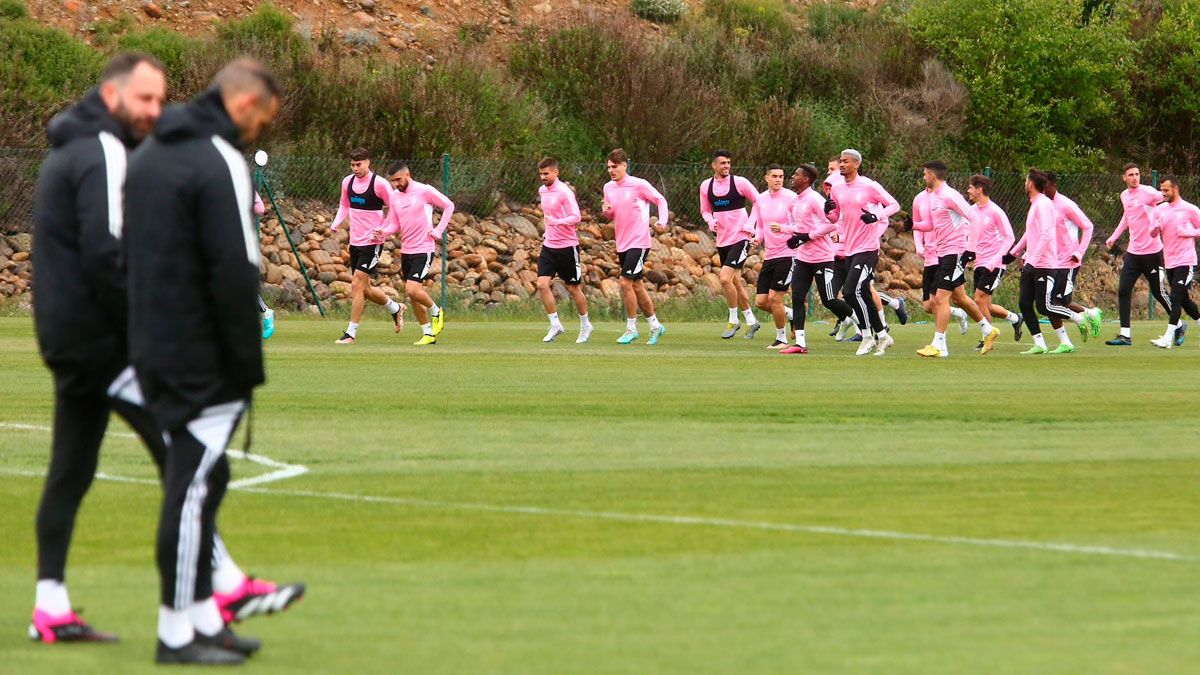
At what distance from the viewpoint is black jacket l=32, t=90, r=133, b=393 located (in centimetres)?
649

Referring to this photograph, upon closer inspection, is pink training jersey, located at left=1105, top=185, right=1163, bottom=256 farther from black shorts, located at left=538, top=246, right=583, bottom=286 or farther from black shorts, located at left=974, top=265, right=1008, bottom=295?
black shorts, located at left=538, top=246, right=583, bottom=286

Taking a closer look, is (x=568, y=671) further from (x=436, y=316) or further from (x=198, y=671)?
(x=436, y=316)

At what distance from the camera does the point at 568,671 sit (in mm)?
5973

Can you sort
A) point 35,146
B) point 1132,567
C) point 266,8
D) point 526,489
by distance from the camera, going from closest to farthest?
point 1132,567 < point 526,489 < point 35,146 < point 266,8

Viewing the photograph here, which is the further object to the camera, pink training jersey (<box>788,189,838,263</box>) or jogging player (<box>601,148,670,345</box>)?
jogging player (<box>601,148,670,345</box>)

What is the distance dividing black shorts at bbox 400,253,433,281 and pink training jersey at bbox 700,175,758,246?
13.7ft

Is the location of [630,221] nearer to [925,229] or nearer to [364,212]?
[364,212]

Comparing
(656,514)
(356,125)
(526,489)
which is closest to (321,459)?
(526,489)

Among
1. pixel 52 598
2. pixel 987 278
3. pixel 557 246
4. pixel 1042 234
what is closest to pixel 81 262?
pixel 52 598

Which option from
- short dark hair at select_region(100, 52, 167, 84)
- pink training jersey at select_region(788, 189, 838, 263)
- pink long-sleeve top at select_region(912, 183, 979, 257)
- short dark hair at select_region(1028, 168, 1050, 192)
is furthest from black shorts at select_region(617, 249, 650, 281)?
short dark hair at select_region(100, 52, 167, 84)

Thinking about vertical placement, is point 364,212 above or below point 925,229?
below

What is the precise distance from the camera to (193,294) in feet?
19.4

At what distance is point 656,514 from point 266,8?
37700mm

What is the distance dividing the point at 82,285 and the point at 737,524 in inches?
145
